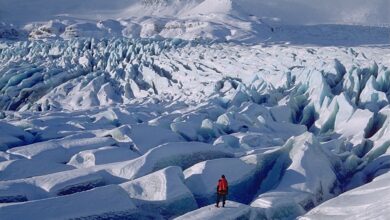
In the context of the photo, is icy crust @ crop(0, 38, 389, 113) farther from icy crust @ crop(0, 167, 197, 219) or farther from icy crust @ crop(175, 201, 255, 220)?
icy crust @ crop(175, 201, 255, 220)

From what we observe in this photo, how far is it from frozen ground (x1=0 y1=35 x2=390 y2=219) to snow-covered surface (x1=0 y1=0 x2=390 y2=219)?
21mm

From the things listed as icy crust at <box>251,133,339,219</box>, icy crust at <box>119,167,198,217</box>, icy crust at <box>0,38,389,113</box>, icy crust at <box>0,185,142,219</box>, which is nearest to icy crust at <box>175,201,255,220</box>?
icy crust at <box>251,133,339,219</box>

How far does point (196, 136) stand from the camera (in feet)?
28.0

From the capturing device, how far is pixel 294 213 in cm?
531

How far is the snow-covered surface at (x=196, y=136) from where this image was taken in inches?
205

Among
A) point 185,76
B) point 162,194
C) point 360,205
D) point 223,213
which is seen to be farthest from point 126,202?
point 185,76

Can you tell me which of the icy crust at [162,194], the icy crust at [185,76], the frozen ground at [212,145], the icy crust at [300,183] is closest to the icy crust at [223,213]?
the frozen ground at [212,145]

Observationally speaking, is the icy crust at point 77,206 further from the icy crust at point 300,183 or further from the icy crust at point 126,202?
the icy crust at point 300,183

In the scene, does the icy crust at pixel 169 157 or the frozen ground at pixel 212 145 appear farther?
the icy crust at pixel 169 157

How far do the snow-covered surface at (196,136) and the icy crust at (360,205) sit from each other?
19 mm

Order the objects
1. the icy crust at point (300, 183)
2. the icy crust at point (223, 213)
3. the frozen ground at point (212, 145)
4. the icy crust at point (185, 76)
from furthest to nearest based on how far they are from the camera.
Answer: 1. the icy crust at point (185, 76)
2. the icy crust at point (300, 183)
3. the frozen ground at point (212, 145)
4. the icy crust at point (223, 213)

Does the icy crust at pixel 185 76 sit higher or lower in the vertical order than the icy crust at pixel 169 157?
lower

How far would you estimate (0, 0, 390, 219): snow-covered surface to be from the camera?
17.1 ft

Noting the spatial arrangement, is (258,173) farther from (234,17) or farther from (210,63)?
(234,17)
